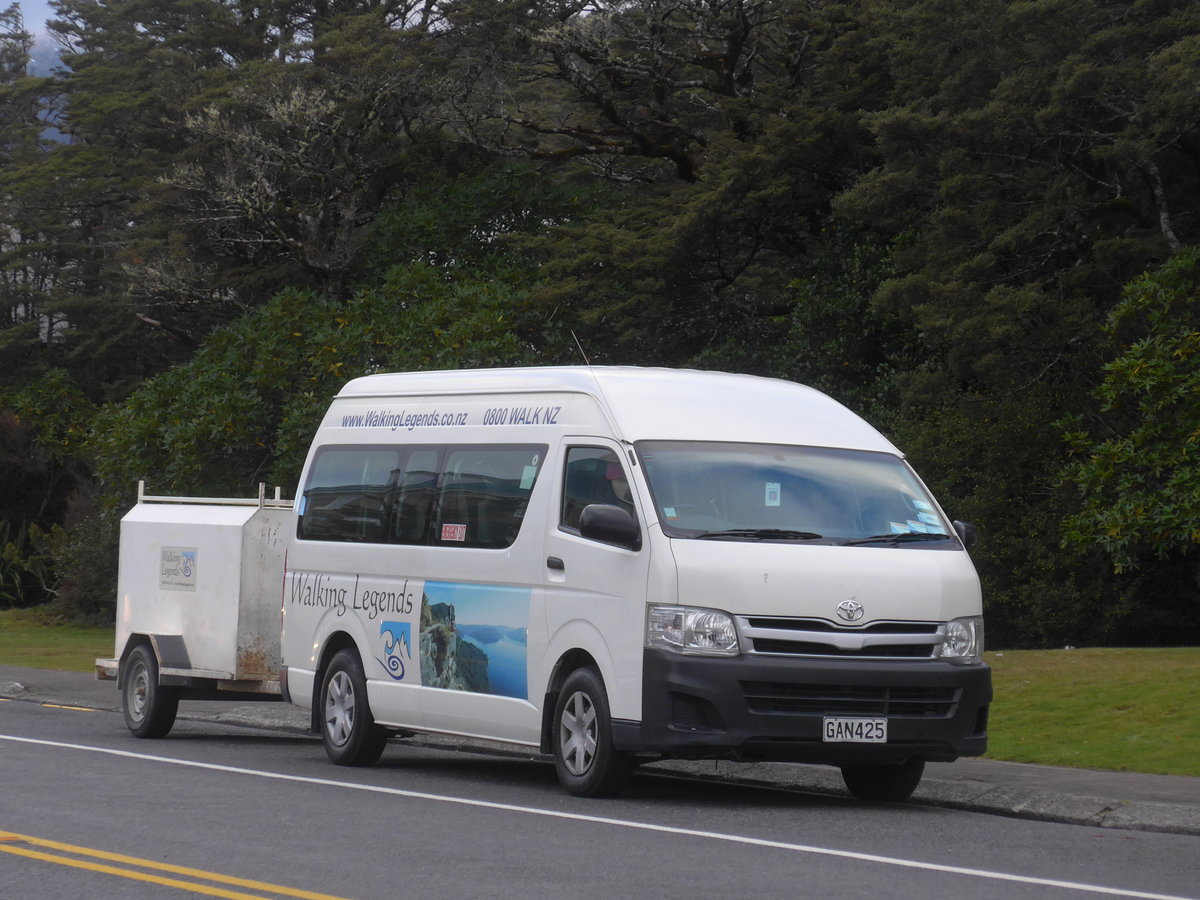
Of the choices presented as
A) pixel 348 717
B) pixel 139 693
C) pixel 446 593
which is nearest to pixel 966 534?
pixel 446 593

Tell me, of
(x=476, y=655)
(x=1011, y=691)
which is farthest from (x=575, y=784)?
(x=1011, y=691)

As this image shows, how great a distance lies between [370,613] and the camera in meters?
12.9

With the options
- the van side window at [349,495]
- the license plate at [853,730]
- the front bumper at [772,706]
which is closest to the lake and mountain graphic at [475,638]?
the van side window at [349,495]

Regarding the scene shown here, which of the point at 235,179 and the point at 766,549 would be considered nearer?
the point at 766,549

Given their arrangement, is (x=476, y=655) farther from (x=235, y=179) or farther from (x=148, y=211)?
(x=148, y=211)

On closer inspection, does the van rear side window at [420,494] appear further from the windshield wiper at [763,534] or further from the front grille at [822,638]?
the front grille at [822,638]

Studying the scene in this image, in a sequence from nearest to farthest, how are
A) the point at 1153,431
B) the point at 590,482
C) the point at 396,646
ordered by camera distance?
the point at 590,482 → the point at 396,646 → the point at 1153,431

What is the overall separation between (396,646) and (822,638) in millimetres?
3678

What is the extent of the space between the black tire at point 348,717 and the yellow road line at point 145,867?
13.6 feet

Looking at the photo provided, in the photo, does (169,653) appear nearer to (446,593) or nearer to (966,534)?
(446,593)

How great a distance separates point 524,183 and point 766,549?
2461 centimetres

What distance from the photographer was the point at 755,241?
2820 cm

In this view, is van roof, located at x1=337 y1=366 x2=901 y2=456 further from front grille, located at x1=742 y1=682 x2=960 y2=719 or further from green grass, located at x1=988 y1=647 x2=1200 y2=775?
green grass, located at x1=988 y1=647 x2=1200 y2=775

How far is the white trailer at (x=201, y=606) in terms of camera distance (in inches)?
594
